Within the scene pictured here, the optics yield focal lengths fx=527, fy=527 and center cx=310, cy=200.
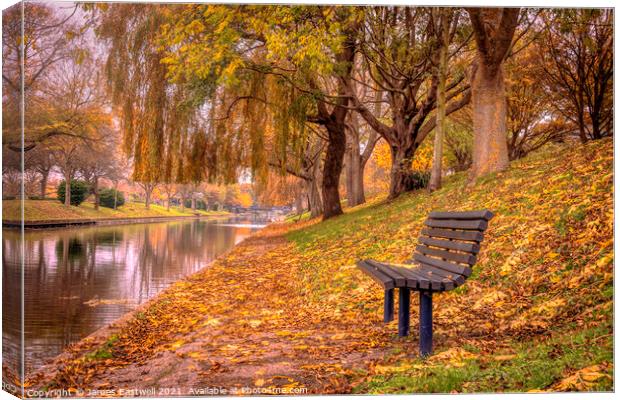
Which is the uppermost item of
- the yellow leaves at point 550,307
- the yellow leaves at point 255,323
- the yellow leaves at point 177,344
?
the yellow leaves at point 550,307

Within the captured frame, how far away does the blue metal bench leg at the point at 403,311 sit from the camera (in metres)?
4.23

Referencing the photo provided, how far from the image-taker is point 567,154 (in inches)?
270

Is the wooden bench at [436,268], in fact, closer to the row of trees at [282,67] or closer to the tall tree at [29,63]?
the row of trees at [282,67]

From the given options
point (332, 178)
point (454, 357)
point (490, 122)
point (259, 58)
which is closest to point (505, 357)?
point (454, 357)

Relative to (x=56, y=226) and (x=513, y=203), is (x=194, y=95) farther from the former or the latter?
(x=513, y=203)

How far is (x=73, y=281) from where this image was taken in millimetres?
6051

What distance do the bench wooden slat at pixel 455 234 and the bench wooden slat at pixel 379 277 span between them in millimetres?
639

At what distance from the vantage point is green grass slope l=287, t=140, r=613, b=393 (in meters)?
3.28

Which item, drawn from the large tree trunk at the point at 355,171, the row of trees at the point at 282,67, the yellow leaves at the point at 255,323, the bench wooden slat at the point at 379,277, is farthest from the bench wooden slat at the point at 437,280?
the large tree trunk at the point at 355,171

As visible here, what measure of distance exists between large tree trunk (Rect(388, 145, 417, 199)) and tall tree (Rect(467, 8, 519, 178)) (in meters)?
4.01

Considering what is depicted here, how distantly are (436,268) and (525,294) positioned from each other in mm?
924

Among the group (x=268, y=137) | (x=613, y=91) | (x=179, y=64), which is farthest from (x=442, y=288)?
(x=268, y=137)

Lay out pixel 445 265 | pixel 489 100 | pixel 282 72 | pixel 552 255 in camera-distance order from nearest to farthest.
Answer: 1. pixel 445 265
2. pixel 552 255
3. pixel 282 72
4. pixel 489 100

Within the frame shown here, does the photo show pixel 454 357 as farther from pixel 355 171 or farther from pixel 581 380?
pixel 355 171
